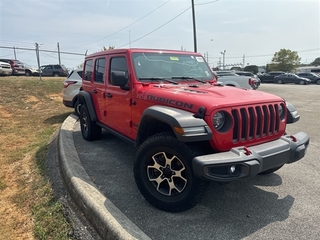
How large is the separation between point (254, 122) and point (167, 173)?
3.72ft

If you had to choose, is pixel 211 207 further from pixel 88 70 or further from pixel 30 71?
pixel 30 71

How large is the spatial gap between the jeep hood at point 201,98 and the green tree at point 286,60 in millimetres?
65964

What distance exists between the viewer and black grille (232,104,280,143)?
2734 millimetres

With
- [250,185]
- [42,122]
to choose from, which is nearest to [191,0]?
[42,122]

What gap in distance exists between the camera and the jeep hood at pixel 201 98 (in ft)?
8.99

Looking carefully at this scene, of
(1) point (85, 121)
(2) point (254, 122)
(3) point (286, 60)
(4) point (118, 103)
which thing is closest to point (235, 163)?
(2) point (254, 122)

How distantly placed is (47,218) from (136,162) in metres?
1.20

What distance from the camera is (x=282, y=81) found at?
33500 mm

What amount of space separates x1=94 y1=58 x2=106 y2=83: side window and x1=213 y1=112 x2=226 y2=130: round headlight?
9.18 feet

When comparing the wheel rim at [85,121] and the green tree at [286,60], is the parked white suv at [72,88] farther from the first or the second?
the green tree at [286,60]

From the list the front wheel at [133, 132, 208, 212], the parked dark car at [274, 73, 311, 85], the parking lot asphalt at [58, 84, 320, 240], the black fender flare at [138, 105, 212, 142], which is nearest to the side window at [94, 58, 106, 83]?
the parking lot asphalt at [58, 84, 320, 240]

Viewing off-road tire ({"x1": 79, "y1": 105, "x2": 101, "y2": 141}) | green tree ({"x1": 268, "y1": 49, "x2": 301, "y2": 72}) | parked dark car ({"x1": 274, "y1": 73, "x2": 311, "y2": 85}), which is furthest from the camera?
green tree ({"x1": 268, "y1": 49, "x2": 301, "y2": 72})

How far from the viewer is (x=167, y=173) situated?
2.86 metres

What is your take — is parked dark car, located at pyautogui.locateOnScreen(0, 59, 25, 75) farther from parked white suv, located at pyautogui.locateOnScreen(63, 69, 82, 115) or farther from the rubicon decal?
the rubicon decal
